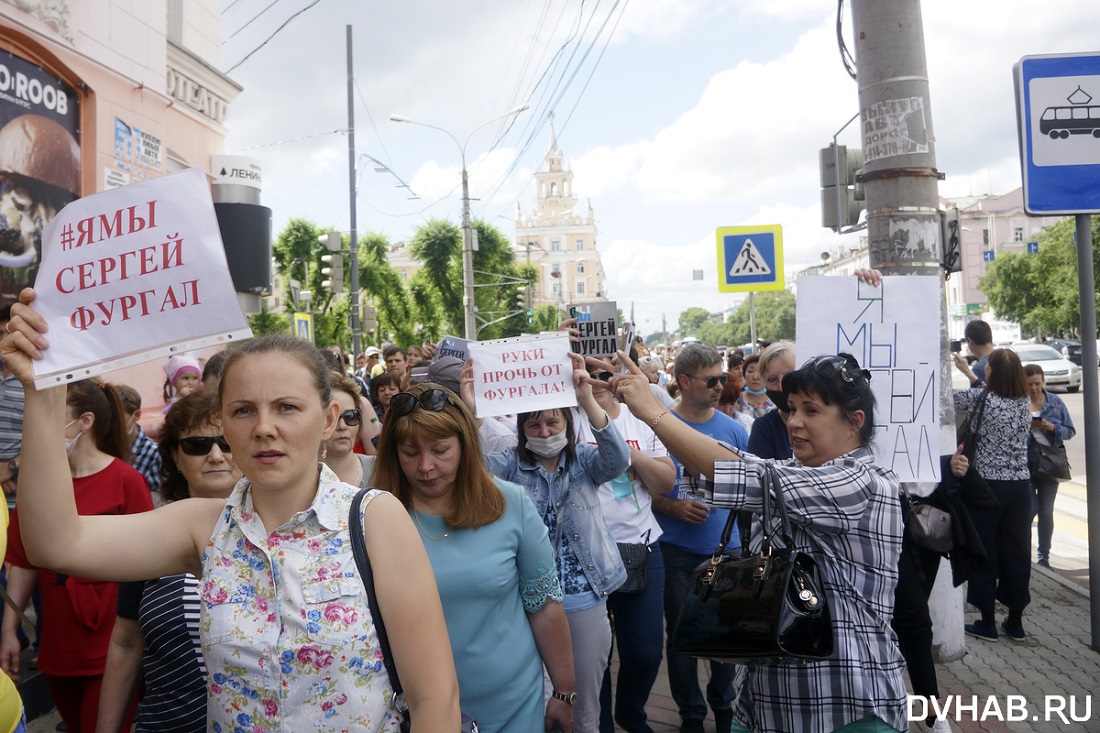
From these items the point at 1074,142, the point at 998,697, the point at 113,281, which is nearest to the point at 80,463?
the point at 113,281

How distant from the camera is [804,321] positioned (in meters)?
3.94

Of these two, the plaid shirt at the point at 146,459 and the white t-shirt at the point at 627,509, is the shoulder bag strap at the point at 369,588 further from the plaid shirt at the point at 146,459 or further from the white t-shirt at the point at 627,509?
the plaid shirt at the point at 146,459

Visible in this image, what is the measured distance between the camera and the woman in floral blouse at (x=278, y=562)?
192 centimetres

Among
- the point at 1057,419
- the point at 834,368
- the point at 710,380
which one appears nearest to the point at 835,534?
the point at 834,368

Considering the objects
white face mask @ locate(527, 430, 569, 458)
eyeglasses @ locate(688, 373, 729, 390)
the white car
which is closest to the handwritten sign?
white face mask @ locate(527, 430, 569, 458)

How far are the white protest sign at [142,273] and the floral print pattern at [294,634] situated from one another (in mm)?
503

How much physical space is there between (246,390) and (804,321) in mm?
2595

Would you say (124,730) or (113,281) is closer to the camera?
(113,281)

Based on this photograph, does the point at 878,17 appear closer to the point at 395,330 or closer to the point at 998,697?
the point at 998,697

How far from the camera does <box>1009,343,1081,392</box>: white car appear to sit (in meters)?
27.6

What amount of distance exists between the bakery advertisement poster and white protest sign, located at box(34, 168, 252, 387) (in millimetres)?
6569

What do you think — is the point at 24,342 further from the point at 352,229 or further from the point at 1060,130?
the point at 352,229

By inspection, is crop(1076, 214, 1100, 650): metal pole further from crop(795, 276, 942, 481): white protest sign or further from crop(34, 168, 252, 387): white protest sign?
crop(34, 168, 252, 387): white protest sign

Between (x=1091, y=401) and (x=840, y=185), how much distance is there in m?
2.12
